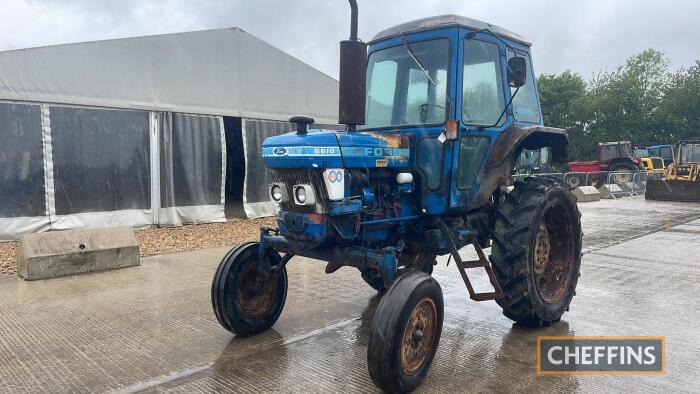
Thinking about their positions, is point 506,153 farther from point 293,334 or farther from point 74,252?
point 74,252

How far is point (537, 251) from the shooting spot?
451cm

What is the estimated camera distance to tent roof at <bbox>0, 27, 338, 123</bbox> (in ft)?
26.4

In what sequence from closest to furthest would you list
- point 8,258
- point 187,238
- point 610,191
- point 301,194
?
point 301,194
point 8,258
point 187,238
point 610,191

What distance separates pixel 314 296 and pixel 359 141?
2303mm

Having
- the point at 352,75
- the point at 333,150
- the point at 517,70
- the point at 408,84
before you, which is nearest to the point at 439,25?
the point at 408,84

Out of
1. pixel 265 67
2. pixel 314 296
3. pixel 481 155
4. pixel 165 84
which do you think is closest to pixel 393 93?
pixel 481 155

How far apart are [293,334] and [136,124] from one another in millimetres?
6501

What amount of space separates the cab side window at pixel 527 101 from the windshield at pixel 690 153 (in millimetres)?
18373

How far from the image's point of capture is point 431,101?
13.4 ft

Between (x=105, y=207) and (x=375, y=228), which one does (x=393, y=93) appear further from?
(x=105, y=207)

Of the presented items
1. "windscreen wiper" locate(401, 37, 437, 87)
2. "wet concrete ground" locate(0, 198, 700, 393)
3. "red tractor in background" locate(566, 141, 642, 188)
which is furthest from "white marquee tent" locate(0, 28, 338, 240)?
"red tractor in background" locate(566, 141, 642, 188)

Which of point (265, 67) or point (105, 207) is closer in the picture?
point (105, 207)

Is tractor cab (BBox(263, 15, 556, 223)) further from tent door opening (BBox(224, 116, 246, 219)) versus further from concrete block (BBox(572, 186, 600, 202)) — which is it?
concrete block (BBox(572, 186, 600, 202))

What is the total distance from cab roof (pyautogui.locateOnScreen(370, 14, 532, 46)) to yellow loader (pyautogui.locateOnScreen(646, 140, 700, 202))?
51.5 feet
